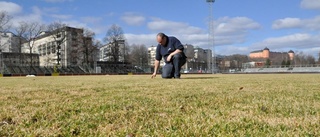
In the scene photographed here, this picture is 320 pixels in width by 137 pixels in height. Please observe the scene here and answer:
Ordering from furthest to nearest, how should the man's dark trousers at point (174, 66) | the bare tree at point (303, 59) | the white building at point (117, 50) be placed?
the bare tree at point (303, 59) < the white building at point (117, 50) < the man's dark trousers at point (174, 66)

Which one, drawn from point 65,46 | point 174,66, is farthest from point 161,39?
point 65,46

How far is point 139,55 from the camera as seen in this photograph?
9406 centimetres

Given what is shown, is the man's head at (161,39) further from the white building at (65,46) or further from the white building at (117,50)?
the white building at (117,50)

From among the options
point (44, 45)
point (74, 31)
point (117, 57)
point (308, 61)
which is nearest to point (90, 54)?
point (117, 57)

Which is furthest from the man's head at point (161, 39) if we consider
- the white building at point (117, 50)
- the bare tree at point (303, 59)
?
the bare tree at point (303, 59)

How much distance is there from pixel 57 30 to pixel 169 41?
54115 mm

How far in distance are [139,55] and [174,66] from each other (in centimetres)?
8344

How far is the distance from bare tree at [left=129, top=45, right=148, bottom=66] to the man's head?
76585 millimetres

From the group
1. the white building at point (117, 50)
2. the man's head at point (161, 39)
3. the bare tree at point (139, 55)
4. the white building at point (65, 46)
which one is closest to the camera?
the man's head at point (161, 39)

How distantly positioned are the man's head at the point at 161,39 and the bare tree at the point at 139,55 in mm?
76585

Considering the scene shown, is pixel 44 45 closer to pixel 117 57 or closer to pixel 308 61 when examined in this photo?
pixel 117 57

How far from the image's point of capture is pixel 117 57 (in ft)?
214

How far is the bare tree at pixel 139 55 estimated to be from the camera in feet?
296

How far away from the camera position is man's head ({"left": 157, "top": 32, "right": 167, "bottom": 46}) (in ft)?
34.1
